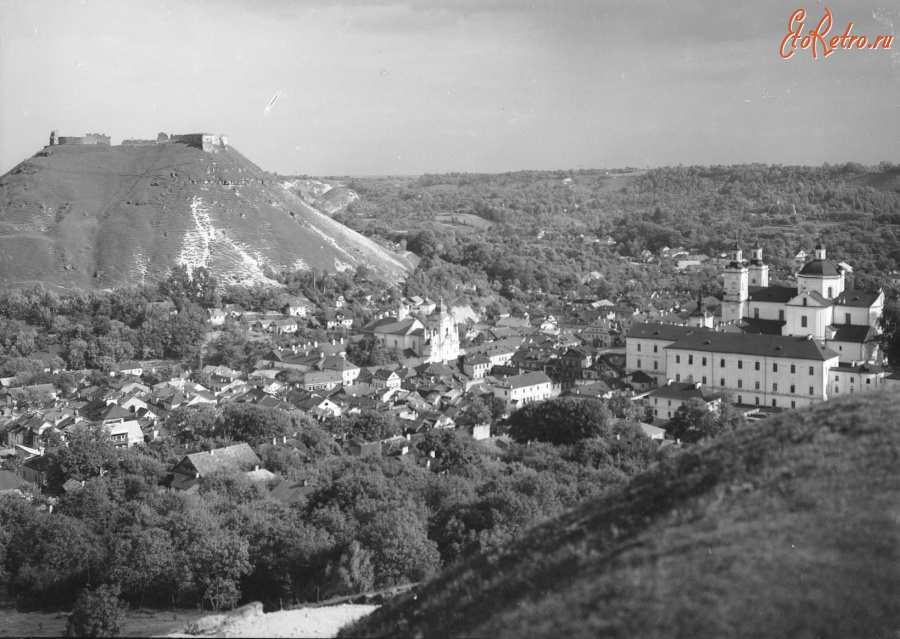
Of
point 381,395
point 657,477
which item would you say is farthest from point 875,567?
point 381,395

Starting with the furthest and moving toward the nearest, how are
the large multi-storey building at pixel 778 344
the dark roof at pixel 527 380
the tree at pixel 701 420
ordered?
1. the dark roof at pixel 527 380
2. the large multi-storey building at pixel 778 344
3. the tree at pixel 701 420

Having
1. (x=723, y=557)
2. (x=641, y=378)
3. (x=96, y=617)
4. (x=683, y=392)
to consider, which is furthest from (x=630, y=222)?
(x=723, y=557)

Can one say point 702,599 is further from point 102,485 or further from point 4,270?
point 4,270

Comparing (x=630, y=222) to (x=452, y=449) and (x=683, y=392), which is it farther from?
(x=452, y=449)

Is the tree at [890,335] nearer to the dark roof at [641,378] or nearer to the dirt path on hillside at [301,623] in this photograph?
the dark roof at [641,378]

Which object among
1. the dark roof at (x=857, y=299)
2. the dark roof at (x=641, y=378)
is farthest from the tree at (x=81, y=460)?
the dark roof at (x=857, y=299)
